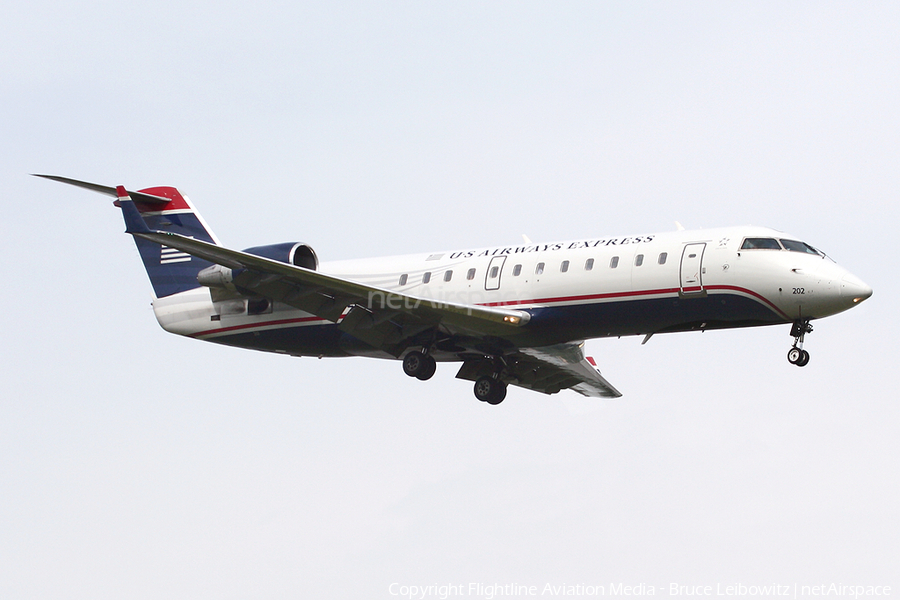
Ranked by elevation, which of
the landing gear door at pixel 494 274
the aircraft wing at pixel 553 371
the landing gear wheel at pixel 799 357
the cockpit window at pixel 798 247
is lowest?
the aircraft wing at pixel 553 371

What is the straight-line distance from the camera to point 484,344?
27016 millimetres

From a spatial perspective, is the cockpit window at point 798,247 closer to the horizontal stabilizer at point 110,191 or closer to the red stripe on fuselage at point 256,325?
the red stripe on fuselage at point 256,325

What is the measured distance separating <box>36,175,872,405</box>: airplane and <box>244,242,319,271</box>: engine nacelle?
4 cm

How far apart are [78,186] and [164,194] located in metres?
3.46

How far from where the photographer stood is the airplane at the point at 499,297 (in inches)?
945

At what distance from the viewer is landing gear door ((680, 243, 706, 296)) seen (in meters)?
24.1

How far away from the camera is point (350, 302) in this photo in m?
26.1

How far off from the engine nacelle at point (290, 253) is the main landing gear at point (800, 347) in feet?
34.3

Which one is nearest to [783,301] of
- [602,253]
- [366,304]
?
[602,253]

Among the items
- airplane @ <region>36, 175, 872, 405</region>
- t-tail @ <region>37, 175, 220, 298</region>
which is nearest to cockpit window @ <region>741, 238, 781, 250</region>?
airplane @ <region>36, 175, 872, 405</region>

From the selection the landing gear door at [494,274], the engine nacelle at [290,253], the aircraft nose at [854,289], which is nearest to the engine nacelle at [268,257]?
the engine nacelle at [290,253]

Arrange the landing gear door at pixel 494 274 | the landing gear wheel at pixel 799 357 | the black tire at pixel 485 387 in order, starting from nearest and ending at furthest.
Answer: the landing gear wheel at pixel 799 357, the landing gear door at pixel 494 274, the black tire at pixel 485 387

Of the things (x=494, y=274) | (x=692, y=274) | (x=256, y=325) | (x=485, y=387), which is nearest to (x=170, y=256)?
(x=256, y=325)

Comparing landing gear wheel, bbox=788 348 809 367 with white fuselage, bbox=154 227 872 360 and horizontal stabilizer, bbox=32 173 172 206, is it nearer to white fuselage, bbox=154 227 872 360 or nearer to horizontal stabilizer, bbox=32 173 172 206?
white fuselage, bbox=154 227 872 360
